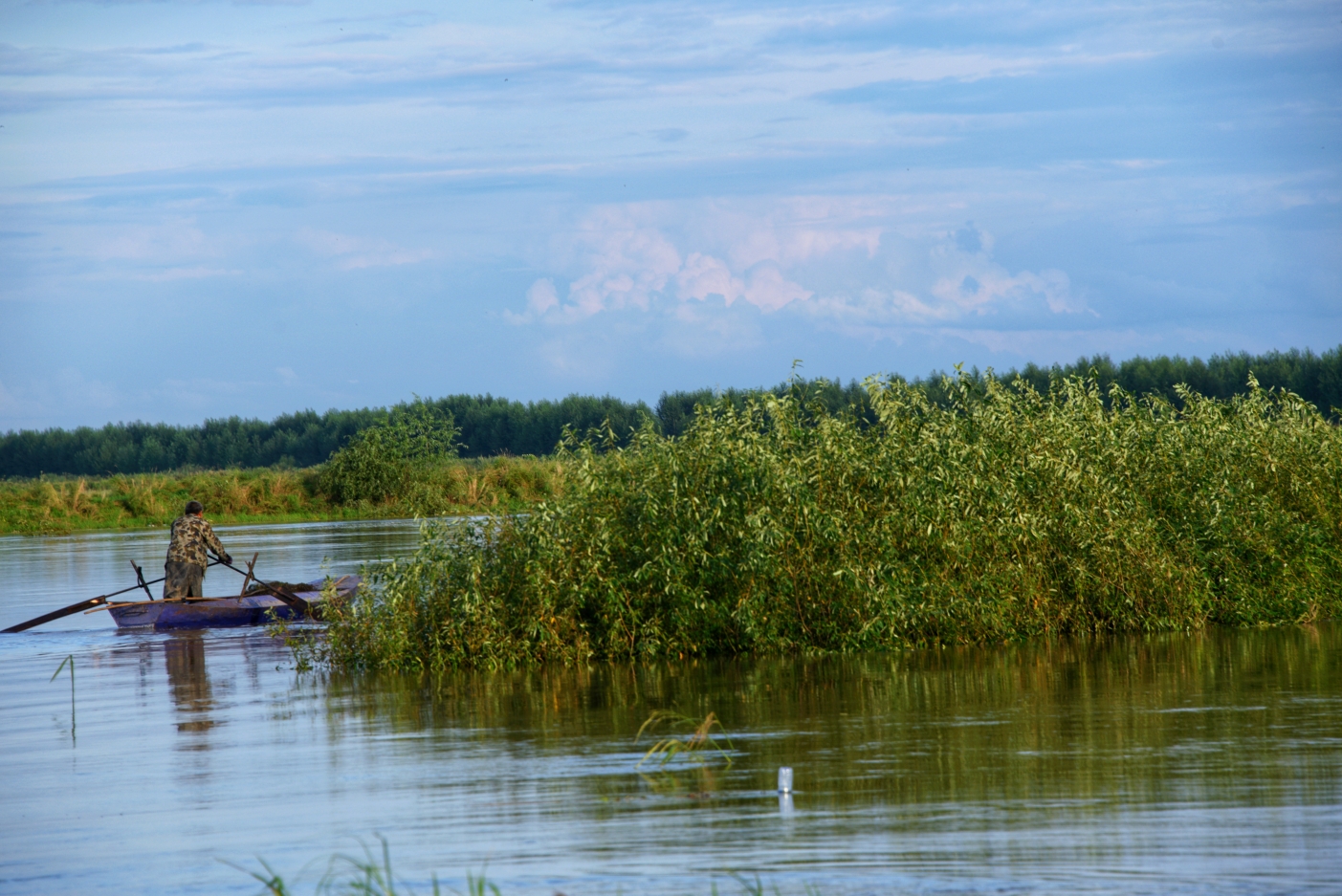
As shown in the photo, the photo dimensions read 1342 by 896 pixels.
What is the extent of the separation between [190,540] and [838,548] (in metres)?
10.4

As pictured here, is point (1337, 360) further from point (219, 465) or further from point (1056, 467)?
point (219, 465)

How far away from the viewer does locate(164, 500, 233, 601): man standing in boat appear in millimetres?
19875

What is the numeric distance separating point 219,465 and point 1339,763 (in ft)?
342

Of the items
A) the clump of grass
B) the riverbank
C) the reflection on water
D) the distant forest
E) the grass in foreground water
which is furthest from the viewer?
the distant forest

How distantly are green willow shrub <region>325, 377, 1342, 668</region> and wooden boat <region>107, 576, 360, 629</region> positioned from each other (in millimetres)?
4752

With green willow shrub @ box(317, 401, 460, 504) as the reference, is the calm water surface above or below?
below

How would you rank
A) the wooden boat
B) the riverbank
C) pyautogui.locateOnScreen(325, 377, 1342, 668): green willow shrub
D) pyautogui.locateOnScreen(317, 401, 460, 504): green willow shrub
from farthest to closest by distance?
pyautogui.locateOnScreen(317, 401, 460, 504): green willow shrub
the riverbank
the wooden boat
pyautogui.locateOnScreen(325, 377, 1342, 668): green willow shrub

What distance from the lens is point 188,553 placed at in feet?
66.0

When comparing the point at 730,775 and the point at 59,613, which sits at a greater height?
the point at 59,613

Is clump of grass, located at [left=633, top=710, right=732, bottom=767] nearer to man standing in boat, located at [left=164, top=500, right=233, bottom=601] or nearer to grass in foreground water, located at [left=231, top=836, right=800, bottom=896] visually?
grass in foreground water, located at [left=231, top=836, right=800, bottom=896]

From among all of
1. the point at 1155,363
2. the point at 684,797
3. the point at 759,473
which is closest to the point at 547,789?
the point at 684,797

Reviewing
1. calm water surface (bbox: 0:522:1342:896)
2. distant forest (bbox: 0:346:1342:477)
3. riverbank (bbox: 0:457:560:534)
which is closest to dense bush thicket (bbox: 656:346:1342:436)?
riverbank (bbox: 0:457:560:534)

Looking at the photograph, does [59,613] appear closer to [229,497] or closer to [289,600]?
[289,600]

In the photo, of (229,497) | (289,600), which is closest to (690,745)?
(289,600)
